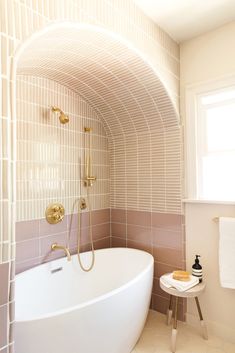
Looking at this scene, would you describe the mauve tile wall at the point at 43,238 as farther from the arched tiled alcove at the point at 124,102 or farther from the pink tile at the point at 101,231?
the arched tiled alcove at the point at 124,102

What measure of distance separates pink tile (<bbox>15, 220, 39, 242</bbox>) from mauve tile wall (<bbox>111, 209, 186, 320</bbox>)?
3.26 feet

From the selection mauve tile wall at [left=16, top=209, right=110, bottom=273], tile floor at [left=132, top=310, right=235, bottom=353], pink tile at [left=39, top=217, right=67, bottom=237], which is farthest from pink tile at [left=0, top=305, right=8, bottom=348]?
tile floor at [left=132, top=310, right=235, bottom=353]

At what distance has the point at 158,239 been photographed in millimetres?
2379

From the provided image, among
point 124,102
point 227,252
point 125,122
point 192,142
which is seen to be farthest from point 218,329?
point 124,102

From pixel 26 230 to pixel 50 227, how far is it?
0.23 m

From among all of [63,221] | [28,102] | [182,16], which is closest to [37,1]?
[28,102]

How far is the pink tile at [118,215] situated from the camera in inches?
104

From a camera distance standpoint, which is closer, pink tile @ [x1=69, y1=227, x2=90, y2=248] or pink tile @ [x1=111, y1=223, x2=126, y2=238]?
pink tile @ [x1=69, y1=227, x2=90, y2=248]

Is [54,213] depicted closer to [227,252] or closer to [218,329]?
[227,252]

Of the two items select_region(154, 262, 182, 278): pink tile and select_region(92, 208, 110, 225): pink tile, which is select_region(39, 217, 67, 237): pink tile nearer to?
select_region(92, 208, 110, 225): pink tile

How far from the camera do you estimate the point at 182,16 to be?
6.34 ft

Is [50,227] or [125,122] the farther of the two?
[125,122]

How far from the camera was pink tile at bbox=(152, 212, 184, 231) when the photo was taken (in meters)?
2.26

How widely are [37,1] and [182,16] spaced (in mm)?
1265
